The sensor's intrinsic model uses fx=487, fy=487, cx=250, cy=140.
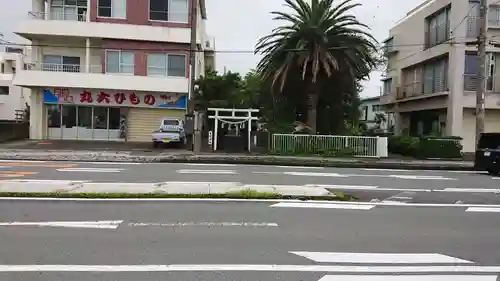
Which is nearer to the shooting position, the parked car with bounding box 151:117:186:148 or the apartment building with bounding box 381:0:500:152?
the parked car with bounding box 151:117:186:148

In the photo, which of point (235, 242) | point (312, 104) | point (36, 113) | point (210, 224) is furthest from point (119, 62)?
point (235, 242)

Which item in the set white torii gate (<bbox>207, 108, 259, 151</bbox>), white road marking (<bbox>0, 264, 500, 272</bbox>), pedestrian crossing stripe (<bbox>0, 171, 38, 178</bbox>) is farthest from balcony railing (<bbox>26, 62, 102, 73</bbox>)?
white road marking (<bbox>0, 264, 500, 272</bbox>)

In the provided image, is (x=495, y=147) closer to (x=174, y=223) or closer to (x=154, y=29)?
(x=174, y=223)

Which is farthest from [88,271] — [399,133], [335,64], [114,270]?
[399,133]

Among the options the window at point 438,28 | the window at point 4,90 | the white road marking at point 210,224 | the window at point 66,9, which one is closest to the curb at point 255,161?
the window at point 438,28

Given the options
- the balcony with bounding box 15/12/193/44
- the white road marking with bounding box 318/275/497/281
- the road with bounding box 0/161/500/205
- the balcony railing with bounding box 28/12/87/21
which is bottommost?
the white road marking with bounding box 318/275/497/281

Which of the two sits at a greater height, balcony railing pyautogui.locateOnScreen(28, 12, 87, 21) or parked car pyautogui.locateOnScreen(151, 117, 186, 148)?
balcony railing pyautogui.locateOnScreen(28, 12, 87, 21)

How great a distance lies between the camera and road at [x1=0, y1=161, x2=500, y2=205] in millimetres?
12305

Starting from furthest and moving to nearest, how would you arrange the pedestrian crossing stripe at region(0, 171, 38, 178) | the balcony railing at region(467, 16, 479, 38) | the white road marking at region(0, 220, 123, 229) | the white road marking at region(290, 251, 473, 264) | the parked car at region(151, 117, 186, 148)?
the balcony railing at region(467, 16, 479, 38), the parked car at region(151, 117, 186, 148), the pedestrian crossing stripe at region(0, 171, 38, 178), the white road marking at region(0, 220, 123, 229), the white road marking at region(290, 251, 473, 264)

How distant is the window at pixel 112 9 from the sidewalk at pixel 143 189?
864 inches

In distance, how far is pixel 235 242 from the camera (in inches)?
273

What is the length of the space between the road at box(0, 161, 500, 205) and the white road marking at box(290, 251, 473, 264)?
5056 millimetres

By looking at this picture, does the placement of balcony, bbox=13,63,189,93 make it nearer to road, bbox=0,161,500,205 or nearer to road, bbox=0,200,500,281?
road, bbox=0,161,500,205

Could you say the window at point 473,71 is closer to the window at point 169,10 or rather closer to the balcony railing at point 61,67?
the window at point 169,10
